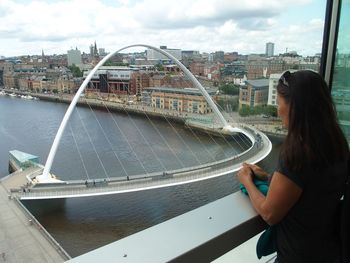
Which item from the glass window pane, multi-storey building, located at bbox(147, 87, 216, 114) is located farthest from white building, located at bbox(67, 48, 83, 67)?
the glass window pane

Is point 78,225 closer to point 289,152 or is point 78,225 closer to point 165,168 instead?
point 165,168

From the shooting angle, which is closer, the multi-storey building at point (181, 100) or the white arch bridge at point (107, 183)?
the white arch bridge at point (107, 183)

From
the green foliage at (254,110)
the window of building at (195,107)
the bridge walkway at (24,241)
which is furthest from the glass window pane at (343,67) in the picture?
the window of building at (195,107)

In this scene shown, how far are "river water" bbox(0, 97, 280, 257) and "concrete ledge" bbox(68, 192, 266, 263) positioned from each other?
2.46 meters

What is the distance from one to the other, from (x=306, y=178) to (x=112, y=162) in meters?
6.90

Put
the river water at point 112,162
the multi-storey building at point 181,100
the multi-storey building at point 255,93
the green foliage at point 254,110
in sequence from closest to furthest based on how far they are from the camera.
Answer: the river water at point 112,162 → the green foliage at point 254,110 → the multi-storey building at point 255,93 → the multi-storey building at point 181,100

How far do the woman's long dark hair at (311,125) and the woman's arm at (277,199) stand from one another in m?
0.02

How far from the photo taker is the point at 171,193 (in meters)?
5.57

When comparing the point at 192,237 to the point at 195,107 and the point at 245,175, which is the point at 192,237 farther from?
the point at 195,107

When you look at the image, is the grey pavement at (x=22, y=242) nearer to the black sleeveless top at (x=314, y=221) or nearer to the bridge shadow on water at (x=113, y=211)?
the bridge shadow on water at (x=113, y=211)

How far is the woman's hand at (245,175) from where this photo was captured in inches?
15.2

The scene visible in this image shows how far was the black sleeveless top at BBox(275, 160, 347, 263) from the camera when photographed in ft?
1.05

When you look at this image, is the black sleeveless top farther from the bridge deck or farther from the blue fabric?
the bridge deck

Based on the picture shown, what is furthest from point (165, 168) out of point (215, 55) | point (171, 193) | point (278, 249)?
point (215, 55)
